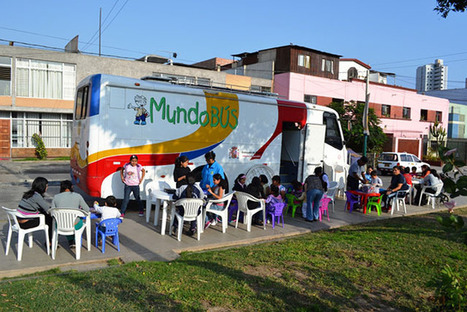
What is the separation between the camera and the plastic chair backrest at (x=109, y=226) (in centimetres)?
673

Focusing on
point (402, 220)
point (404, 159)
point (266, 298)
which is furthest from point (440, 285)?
point (404, 159)

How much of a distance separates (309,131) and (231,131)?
9.03 feet

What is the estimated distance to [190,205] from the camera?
7531 millimetres

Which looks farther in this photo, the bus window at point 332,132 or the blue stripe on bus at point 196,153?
the bus window at point 332,132

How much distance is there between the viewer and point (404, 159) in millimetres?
26141

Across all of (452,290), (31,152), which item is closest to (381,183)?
(452,290)

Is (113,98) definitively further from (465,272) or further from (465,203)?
(465,203)

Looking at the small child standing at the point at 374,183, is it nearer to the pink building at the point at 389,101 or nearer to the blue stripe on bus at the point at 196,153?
the blue stripe on bus at the point at 196,153

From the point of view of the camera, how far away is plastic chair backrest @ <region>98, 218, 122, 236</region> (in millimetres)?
6734

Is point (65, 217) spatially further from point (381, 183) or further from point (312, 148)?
point (381, 183)

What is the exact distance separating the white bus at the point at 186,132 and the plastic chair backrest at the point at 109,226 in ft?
9.07

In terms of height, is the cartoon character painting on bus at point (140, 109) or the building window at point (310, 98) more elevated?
the building window at point (310, 98)

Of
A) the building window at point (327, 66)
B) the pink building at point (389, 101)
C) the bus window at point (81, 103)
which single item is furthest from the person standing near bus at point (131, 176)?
the building window at point (327, 66)

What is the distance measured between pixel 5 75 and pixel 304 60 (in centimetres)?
2258
